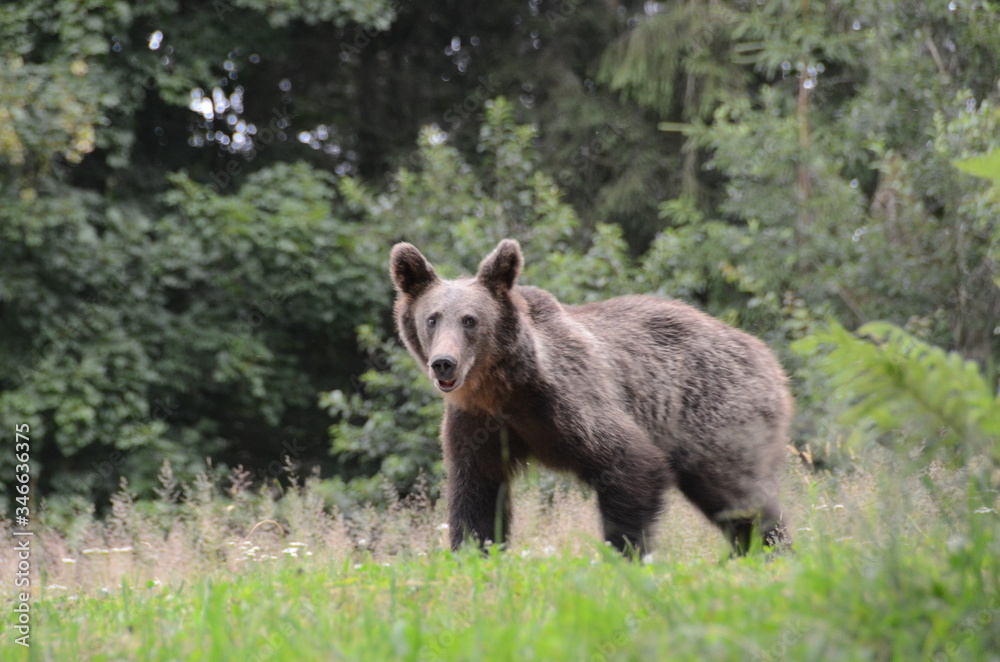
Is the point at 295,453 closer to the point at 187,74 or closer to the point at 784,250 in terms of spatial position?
the point at 187,74

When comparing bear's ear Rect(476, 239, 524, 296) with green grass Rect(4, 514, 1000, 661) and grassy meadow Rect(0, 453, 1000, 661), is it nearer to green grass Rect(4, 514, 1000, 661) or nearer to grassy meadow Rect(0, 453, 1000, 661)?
grassy meadow Rect(0, 453, 1000, 661)

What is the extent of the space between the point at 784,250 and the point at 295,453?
290 inches

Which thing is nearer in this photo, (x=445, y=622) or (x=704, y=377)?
(x=445, y=622)

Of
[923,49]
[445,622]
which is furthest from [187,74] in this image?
[445,622]

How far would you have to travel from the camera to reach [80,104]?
11.6 m

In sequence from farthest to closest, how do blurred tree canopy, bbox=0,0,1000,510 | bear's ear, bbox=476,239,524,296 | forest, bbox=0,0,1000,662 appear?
blurred tree canopy, bbox=0,0,1000,510 → bear's ear, bbox=476,239,524,296 → forest, bbox=0,0,1000,662

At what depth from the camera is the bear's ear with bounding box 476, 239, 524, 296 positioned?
A: 5832 millimetres

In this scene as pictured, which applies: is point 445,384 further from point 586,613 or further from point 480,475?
point 586,613

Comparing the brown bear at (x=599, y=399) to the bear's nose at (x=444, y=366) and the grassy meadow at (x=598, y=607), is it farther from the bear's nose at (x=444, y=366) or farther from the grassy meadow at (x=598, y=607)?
the grassy meadow at (x=598, y=607)

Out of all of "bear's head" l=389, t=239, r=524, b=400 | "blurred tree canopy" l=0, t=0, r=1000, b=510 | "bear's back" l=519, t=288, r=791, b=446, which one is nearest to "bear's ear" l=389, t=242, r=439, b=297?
"bear's head" l=389, t=239, r=524, b=400

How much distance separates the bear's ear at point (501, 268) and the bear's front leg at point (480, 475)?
2.48 ft

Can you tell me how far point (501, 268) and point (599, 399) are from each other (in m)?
0.94

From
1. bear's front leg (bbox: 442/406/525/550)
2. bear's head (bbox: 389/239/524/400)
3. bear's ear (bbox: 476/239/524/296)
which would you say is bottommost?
bear's front leg (bbox: 442/406/525/550)

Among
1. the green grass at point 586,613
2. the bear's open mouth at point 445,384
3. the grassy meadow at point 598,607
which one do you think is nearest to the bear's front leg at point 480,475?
the bear's open mouth at point 445,384
